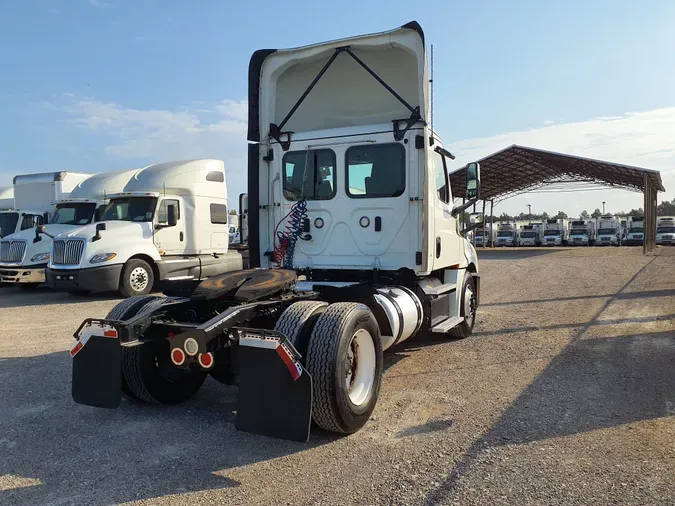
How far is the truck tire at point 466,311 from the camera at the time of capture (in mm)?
7921

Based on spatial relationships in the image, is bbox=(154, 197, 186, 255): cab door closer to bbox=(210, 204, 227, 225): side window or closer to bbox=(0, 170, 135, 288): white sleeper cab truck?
bbox=(210, 204, 227, 225): side window

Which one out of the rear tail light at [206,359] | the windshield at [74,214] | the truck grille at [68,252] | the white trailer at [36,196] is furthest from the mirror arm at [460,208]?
the white trailer at [36,196]

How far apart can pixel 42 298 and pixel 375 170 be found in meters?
10.8

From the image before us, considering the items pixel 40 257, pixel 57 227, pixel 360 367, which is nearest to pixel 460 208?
pixel 360 367

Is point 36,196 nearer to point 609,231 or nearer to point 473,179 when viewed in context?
point 473,179

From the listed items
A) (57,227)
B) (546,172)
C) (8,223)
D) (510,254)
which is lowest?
(510,254)

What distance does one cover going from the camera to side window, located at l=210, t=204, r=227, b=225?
14.6 metres

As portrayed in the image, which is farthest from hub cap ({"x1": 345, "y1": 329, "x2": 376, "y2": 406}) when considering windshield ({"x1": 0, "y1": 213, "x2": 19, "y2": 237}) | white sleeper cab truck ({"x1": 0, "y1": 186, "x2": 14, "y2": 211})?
white sleeper cab truck ({"x1": 0, "y1": 186, "x2": 14, "y2": 211})

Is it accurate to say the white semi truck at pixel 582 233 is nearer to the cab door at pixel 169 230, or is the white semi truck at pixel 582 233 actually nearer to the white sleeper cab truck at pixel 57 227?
the cab door at pixel 169 230

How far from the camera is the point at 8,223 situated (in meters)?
17.1

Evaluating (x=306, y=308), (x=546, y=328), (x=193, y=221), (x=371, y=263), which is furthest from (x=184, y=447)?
(x=193, y=221)

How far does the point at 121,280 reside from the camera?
41.0 ft

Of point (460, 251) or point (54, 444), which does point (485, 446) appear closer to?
point (54, 444)

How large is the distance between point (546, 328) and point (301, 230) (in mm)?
4619
